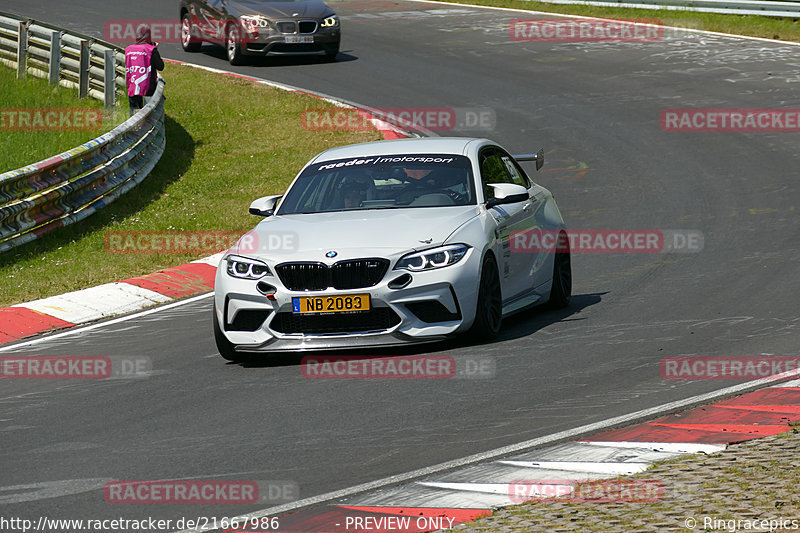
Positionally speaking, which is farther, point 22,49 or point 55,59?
point 22,49

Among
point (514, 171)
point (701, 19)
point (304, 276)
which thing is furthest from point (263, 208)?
point (701, 19)

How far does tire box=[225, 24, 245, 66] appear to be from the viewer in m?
27.0

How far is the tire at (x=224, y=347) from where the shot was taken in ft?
31.3

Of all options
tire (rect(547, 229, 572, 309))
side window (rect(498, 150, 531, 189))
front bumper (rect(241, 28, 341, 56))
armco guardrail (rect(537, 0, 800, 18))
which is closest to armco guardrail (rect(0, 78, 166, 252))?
side window (rect(498, 150, 531, 189))

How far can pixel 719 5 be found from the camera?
31.4m

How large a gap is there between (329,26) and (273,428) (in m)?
20.2

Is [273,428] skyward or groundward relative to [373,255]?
groundward

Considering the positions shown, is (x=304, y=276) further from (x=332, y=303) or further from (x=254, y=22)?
(x=254, y=22)

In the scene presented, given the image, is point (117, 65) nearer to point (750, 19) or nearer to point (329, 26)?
point (329, 26)

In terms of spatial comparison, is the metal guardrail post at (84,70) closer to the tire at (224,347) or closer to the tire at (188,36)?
the tire at (188,36)

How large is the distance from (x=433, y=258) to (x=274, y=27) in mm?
18164

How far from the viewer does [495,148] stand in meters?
11.4

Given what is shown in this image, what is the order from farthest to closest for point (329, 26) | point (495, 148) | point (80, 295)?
point (329, 26), point (80, 295), point (495, 148)

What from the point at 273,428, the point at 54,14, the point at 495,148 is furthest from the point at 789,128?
the point at 54,14
